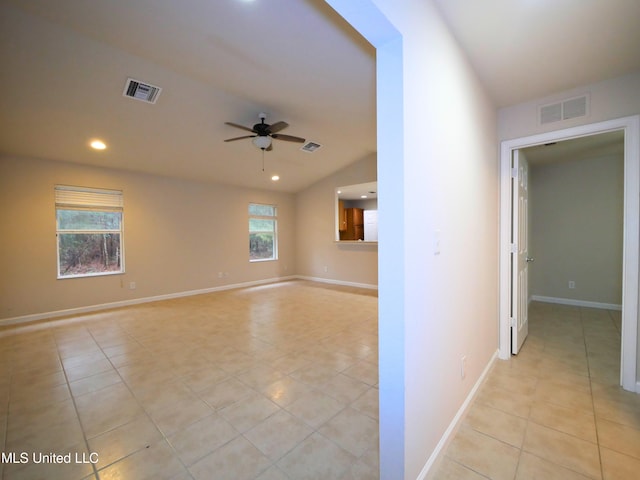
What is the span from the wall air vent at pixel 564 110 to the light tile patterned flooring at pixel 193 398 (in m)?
2.74

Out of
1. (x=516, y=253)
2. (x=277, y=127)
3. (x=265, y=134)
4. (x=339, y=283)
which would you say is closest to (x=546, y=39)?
(x=516, y=253)

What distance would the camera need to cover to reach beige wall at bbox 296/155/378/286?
620cm

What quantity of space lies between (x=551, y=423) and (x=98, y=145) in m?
5.88

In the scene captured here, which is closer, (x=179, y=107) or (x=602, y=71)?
(x=602, y=71)

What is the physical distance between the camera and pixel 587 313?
4.08 meters

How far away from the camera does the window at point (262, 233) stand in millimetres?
6883

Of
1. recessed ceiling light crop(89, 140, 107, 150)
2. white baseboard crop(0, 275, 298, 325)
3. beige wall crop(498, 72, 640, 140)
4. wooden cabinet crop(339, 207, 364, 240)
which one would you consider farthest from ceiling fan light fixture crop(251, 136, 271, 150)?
wooden cabinet crop(339, 207, 364, 240)

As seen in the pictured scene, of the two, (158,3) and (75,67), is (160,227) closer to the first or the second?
(75,67)

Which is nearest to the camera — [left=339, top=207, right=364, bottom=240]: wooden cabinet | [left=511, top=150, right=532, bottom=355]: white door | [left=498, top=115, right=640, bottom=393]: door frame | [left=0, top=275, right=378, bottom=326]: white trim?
[left=498, top=115, right=640, bottom=393]: door frame

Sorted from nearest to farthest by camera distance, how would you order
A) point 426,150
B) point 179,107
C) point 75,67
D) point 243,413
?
point 426,150
point 243,413
point 75,67
point 179,107

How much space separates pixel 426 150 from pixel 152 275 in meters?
5.50

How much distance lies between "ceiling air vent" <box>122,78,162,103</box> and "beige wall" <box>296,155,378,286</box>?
13.5 feet

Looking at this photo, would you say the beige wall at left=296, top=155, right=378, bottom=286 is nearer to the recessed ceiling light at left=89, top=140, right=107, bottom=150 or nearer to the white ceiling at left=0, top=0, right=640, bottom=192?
the white ceiling at left=0, top=0, right=640, bottom=192

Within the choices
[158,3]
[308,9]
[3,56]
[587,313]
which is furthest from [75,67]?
[587,313]
